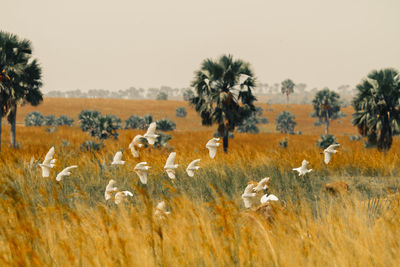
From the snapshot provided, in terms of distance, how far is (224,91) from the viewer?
22.4 m

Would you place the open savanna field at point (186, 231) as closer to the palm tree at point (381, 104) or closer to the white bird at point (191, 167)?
the white bird at point (191, 167)

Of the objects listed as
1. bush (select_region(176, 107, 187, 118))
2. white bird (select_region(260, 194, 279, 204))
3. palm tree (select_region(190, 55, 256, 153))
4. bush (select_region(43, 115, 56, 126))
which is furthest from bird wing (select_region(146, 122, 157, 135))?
bush (select_region(176, 107, 187, 118))

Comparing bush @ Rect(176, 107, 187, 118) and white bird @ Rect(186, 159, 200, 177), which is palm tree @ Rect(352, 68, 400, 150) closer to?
white bird @ Rect(186, 159, 200, 177)

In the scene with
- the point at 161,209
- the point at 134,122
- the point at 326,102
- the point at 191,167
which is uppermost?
the point at 326,102

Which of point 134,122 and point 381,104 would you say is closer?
point 381,104

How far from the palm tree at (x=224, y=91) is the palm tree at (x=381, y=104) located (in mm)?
6105

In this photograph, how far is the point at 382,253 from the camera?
2.91 m

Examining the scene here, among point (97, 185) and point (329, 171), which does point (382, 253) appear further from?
point (329, 171)

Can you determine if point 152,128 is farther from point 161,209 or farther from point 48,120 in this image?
point 48,120

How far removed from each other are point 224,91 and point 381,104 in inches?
337

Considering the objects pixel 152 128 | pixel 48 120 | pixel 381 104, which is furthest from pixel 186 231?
pixel 48 120

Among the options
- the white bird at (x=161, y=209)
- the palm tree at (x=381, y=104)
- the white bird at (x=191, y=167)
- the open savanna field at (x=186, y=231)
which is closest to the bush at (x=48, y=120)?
the palm tree at (x=381, y=104)

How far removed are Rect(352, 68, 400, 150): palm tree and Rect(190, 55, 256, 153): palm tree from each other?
240 inches

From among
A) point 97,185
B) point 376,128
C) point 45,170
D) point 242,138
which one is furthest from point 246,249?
point 242,138
